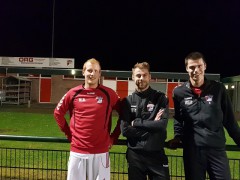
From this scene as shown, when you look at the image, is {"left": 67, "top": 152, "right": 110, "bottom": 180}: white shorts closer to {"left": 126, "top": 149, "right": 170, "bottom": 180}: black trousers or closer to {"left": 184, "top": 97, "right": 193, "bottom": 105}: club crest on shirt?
{"left": 126, "top": 149, "right": 170, "bottom": 180}: black trousers

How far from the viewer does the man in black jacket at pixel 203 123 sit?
323 centimetres

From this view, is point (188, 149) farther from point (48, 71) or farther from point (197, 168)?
point (48, 71)

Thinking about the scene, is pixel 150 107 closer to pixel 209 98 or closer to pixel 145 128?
pixel 145 128

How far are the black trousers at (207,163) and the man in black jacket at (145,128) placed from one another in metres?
0.23

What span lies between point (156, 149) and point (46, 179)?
2420 mm

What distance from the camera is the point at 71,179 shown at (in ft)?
11.4

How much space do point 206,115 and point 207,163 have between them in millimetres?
440

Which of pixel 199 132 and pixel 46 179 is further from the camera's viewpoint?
pixel 46 179

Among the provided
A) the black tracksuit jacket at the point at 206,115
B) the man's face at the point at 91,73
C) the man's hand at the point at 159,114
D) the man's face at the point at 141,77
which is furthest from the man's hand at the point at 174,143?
the man's face at the point at 91,73

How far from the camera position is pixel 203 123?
3.23m

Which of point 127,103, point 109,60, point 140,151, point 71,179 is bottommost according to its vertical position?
point 71,179

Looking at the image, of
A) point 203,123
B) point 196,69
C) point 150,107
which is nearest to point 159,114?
point 150,107

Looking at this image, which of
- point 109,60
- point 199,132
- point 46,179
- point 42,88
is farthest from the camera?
point 109,60

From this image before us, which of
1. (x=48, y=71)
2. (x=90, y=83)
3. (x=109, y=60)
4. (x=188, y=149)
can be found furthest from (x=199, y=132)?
(x=109, y=60)
